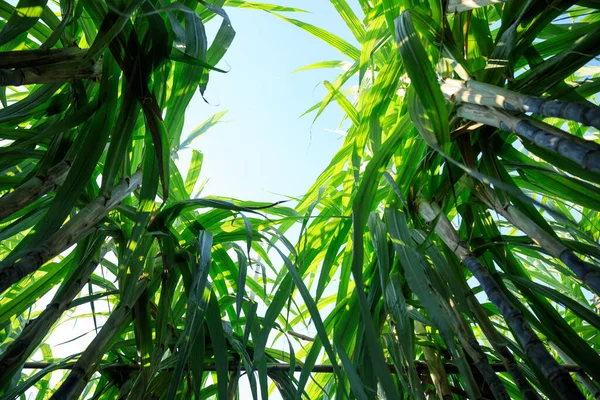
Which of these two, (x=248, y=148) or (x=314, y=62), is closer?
(x=314, y=62)

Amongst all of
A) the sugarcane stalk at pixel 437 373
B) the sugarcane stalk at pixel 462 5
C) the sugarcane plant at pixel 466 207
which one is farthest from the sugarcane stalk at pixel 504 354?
the sugarcane stalk at pixel 462 5

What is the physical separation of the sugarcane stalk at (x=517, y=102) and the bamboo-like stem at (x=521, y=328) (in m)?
0.17

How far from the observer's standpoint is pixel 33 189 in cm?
58

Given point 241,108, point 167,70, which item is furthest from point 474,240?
point 241,108

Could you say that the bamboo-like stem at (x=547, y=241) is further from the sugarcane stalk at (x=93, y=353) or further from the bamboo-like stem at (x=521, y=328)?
the sugarcane stalk at (x=93, y=353)

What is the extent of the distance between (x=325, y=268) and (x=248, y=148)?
1.06 meters

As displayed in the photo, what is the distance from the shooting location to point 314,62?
1121 mm

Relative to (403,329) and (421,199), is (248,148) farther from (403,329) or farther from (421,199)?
(403,329)

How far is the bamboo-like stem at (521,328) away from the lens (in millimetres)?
404

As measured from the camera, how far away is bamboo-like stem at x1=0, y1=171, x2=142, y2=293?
0.45 metres

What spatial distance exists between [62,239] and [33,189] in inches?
3.5

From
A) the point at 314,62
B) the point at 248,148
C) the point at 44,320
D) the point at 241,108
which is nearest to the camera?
the point at 44,320

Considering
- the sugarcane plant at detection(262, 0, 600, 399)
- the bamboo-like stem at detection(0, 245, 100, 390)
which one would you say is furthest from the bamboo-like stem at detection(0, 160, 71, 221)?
the sugarcane plant at detection(262, 0, 600, 399)

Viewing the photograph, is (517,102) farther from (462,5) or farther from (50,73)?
(50,73)
